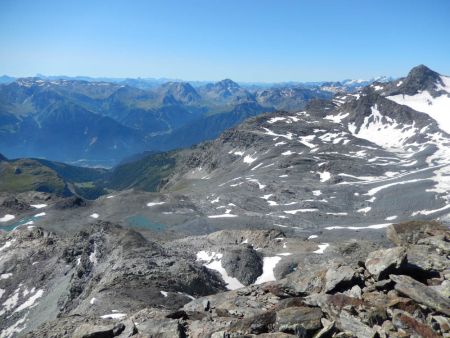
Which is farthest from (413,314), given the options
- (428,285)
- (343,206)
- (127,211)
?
(127,211)

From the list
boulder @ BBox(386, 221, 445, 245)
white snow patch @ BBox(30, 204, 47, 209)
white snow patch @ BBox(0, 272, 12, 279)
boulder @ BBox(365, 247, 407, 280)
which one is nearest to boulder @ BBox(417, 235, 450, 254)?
boulder @ BBox(386, 221, 445, 245)

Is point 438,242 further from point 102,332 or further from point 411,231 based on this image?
point 102,332

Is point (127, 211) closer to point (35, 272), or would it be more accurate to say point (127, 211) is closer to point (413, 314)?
point (35, 272)

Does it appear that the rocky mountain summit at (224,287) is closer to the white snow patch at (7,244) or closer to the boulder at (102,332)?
the boulder at (102,332)

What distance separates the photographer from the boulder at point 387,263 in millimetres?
25781

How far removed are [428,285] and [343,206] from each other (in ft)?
422

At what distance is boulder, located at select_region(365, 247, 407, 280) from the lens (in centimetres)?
2578

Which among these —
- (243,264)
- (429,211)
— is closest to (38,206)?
(243,264)

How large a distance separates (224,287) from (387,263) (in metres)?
39.8

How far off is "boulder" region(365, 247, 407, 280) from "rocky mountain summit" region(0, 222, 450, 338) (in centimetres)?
7

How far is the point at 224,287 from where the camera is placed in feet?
205

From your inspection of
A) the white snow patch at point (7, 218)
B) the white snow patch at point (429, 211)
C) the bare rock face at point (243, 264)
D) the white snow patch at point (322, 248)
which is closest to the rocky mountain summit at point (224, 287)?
the bare rock face at point (243, 264)

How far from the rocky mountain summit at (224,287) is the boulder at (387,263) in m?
0.07

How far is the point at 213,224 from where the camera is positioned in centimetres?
13850
